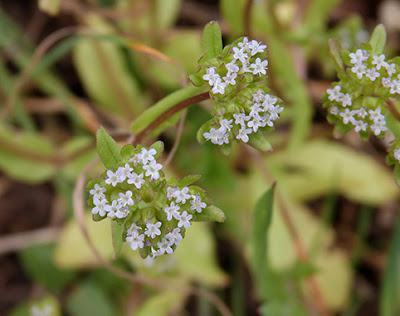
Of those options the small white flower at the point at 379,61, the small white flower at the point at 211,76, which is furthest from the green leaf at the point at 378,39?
the small white flower at the point at 211,76

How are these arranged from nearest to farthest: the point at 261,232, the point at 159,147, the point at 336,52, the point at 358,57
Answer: the point at 159,147 < the point at 358,57 < the point at 336,52 < the point at 261,232

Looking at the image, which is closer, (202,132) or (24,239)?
(202,132)

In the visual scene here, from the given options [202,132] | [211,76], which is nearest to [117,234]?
[202,132]

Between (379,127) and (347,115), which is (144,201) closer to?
(347,115)

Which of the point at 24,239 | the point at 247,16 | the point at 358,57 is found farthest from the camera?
the point at 24,239

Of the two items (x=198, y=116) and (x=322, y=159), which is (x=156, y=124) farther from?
(x=322, y=159)

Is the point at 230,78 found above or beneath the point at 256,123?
above

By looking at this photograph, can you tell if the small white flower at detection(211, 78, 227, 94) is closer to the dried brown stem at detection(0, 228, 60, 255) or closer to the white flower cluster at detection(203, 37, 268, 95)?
the white flower cluster at detection(203, 37, 268, 95)

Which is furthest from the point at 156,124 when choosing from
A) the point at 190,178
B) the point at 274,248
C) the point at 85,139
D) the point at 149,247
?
the point at 274,248
